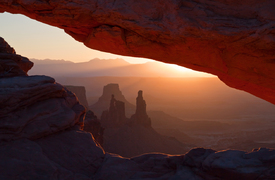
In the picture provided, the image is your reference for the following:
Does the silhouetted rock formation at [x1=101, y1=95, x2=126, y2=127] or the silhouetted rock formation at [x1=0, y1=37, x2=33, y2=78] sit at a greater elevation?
the silhouetted rock formation at [x1=0, y1=37, x2=33, y2=78]

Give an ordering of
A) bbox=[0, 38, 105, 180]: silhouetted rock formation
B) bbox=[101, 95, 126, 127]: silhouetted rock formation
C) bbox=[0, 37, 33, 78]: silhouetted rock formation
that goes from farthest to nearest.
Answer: bbox=[101, 95, 126, 127]: silhouetted rock formation < bbox=[0, 37, 33, 78]: silhouetted rock formation < bbox=[0, 38, 105, 180]: silhouetted rock formation

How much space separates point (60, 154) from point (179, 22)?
20.9 ft

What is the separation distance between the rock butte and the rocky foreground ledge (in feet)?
8.57

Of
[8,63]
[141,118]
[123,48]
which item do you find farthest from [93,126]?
[141,118]

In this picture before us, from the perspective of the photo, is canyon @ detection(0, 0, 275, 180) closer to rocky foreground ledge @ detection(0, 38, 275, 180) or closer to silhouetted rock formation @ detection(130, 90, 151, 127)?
rocky foreground ledge @ detection(0, 38, 275, 180)

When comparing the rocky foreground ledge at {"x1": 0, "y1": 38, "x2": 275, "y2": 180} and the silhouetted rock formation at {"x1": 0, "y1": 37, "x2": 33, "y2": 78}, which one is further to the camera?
the silhouetted rock formation at {"x1": 0, "y1": 37, "x2": 33, "y2": 78}

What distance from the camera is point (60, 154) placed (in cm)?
816

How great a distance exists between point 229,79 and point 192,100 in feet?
464

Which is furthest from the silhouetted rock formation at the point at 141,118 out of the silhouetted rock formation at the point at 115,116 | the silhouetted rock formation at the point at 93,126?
the silhouetted rock formation at the point at 93,126

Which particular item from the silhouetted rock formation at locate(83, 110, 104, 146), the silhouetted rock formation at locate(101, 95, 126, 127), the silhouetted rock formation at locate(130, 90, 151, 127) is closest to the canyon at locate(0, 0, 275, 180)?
the silhouetted rock formation at locate(83, 110, 104, 146)

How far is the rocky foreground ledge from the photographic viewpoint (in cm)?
707

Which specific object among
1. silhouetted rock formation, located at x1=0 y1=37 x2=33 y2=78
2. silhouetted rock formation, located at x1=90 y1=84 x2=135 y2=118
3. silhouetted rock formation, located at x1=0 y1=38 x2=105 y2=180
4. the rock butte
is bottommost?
silhouetted rock formation, located at x1=90 y1=84 x2=135 y2=118

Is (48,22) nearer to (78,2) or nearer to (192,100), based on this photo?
(78,2)

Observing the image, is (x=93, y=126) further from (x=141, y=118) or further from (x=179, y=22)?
(x=179, y=22)
